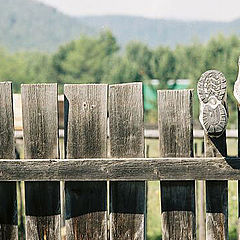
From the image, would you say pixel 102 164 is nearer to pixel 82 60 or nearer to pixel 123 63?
pixel 123 63

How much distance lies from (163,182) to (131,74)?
38341 mm

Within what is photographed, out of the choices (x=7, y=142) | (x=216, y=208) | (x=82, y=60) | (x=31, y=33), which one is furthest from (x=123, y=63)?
(x=31, y=33)

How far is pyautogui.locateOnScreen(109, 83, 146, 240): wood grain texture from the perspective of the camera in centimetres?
244

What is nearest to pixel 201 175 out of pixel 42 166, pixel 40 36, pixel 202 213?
pixel 42 166

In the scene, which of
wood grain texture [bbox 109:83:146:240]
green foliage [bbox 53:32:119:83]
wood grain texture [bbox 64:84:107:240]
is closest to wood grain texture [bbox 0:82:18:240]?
wood grain texture [bbox 64:84:107:240]

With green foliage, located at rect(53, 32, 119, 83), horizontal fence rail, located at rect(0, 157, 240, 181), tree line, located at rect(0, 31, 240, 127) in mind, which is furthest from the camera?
green foliage, located at rect(53, 32, 119, 83)

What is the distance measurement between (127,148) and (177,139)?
0.73ft

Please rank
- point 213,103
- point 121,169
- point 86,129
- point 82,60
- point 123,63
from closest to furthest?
point 213,103
point 121,169
point 86,129
point 123,63
point 82,60

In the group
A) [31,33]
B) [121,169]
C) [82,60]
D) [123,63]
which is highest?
[31,33]

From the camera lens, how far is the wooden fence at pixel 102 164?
2.37 m

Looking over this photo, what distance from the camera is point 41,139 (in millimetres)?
2488

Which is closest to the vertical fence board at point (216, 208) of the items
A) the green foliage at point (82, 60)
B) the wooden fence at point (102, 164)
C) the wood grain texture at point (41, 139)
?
the wooden fence at point (102, 164)

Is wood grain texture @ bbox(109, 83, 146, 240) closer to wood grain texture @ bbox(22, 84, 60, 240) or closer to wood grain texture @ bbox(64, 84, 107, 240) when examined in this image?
wood grain texture @ bbox(64, 84, 107, 240)

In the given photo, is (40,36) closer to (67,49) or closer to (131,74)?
(67,49)
